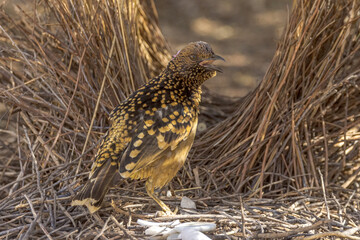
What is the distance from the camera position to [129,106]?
2.47 metres

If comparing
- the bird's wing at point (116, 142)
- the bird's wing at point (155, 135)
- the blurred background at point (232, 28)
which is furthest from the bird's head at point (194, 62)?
the blurred background at point (232, 28)

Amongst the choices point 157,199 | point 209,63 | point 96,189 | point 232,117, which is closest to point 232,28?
point 232,117

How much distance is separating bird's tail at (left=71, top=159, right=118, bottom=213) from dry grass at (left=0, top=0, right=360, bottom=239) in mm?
279

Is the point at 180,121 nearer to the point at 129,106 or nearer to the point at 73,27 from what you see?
the point at 129,106

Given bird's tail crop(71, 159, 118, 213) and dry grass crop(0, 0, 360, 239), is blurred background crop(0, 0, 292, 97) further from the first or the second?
bird's tail crop(71, 159, 118, 213)

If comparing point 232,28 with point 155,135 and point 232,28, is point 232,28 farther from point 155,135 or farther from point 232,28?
point 155,135

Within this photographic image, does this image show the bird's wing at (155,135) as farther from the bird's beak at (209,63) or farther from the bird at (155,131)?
the bird's beak at (209,63)

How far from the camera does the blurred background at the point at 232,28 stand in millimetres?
5211

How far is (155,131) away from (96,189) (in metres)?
0.36

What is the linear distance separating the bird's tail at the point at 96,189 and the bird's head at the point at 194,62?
585 millimetres

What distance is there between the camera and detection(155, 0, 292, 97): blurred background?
17.1 ft

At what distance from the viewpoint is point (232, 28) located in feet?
19.9

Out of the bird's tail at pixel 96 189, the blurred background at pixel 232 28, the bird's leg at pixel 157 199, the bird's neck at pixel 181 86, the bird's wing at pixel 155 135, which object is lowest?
the bird's leg at pixel 157 199

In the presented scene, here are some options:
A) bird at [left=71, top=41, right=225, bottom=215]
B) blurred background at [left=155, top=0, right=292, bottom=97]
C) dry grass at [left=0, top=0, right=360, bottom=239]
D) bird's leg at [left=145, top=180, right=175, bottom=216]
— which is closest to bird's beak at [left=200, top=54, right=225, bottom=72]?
bird at [left=71, top=41, right=225, bottom=215]
